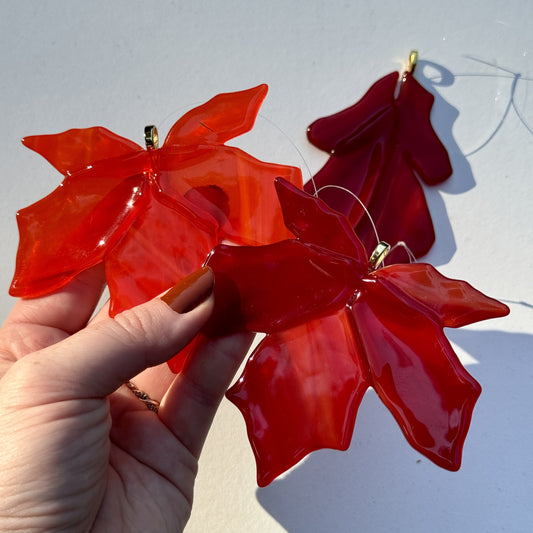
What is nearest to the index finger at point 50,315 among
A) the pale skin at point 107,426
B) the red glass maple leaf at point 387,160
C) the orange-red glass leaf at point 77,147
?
the pale skin at point 107,426

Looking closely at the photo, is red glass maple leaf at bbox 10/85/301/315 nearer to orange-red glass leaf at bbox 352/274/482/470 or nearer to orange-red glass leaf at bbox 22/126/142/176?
orange-red glass leaf at bbox 22/126/142/176

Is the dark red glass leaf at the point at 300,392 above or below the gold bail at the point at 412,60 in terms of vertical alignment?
below

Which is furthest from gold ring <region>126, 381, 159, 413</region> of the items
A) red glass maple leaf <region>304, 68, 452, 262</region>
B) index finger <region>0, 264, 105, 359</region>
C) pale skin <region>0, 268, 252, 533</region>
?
red glass maple leaf <region>304, 68, 452, 262</region>

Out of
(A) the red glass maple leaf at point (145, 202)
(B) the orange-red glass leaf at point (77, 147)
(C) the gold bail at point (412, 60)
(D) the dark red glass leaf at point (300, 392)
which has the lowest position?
(D) the dark red glass leaf at point (300, 392)

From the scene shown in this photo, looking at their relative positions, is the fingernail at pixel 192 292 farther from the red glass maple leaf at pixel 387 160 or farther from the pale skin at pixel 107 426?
the red glass maple leaf at pixel 387 160

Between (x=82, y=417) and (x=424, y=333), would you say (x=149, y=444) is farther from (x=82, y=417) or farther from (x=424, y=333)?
(x=424, y=333)

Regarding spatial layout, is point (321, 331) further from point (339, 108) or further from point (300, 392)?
point (339, 108)
